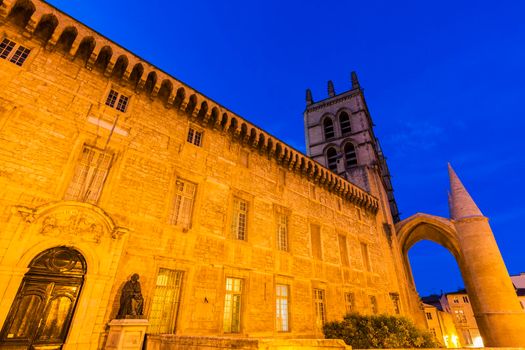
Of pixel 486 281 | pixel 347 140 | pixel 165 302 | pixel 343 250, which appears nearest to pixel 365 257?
pixel 343 250

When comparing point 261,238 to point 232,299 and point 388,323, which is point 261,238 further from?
point 388,323

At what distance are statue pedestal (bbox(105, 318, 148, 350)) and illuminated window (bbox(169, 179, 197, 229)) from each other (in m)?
3.11

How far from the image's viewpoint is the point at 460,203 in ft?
67.5

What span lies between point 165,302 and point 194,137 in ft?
19.8

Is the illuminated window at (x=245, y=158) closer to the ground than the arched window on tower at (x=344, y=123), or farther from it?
closer to the ground

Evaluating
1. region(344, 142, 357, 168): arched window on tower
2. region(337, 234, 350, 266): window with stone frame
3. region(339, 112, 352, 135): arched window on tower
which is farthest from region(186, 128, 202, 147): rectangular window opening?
region(339, 112, 352, 135): arched window on tower

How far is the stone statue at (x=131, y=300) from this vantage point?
21.8ft

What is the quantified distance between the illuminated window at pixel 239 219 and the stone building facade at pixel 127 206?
0.06 meters

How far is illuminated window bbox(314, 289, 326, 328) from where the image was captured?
11922 mm

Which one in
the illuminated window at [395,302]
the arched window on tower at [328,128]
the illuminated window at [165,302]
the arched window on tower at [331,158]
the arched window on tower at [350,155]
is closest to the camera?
the illuminated window at [165,302]

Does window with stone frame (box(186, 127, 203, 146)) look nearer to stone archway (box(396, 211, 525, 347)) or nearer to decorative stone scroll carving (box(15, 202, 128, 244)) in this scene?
decorative stone scroll carving (box(15, 202, 128, 244))

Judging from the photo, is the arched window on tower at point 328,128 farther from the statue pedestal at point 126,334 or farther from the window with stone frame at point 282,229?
the statue pedestal at point 126,334

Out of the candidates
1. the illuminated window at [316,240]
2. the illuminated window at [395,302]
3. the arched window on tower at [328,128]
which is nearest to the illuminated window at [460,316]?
the illuminated window at [395,302]

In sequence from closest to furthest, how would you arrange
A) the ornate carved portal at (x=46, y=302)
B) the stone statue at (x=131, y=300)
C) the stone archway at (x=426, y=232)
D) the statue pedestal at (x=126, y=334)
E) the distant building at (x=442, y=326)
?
the ornate carved portal at (x=46, y=302) → the statue pedestal at (x=126, y=334) → the stone statue at (x=131, y=300) → the stone archway at (x=426, y=232) → the distant building at (x=442, y=326)
